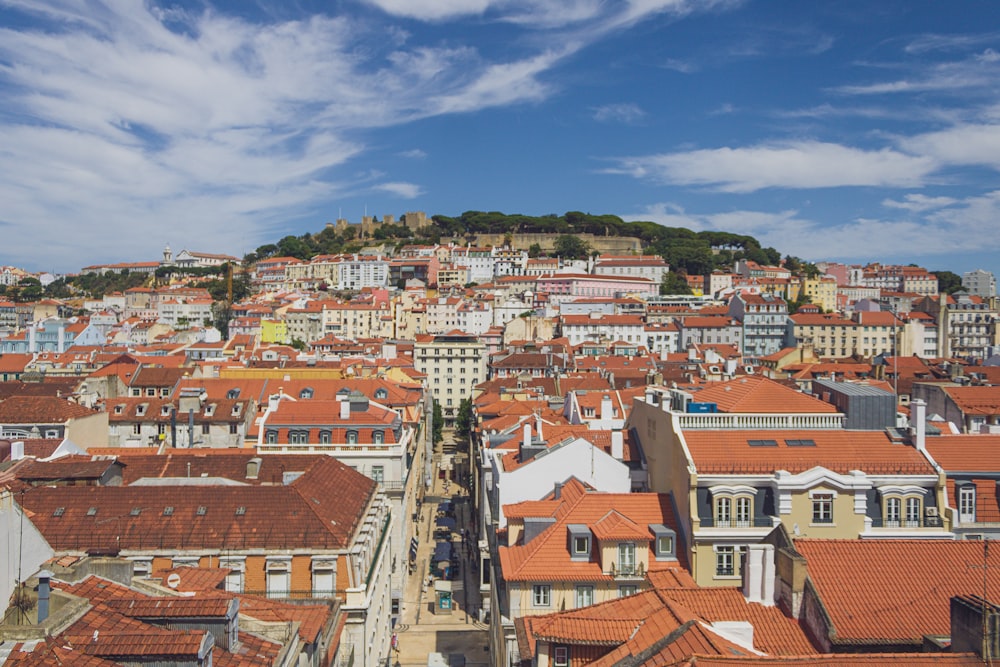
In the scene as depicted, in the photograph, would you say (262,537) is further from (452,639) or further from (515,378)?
(515,378)

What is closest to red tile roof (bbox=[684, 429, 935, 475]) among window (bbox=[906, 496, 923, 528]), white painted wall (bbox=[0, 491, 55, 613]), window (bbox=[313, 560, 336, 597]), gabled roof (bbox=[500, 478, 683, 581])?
window (bbox=[906, 496, 923, 528])

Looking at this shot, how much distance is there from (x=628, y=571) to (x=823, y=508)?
5.91 metres

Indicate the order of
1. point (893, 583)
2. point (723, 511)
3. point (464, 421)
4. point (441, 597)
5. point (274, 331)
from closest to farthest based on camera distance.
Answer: point (893, 583)
point (723, 511)
point (441, 597)
point (464, 421)
point (274, 331)

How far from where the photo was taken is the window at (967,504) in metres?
25.9

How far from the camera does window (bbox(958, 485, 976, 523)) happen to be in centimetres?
2594

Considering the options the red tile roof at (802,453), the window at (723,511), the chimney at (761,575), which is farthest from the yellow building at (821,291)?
the chimney at (761,575)

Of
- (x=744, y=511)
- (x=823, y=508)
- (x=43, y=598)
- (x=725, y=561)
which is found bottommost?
(x=725, y=561)

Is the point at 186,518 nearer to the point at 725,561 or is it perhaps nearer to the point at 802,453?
the point at 725,561

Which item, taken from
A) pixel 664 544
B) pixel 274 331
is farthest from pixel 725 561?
pixel 274 331

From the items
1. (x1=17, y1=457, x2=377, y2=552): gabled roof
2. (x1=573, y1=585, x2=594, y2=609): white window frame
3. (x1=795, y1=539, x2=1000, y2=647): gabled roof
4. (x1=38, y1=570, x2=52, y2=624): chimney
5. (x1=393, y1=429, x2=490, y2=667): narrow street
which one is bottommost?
(x1=393, y1=429, x2=490, y2=667): narrow street

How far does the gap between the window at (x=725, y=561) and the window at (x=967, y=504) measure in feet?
25.2

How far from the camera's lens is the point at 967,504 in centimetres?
2602

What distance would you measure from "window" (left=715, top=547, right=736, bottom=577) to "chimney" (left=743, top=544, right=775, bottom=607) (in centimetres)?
725

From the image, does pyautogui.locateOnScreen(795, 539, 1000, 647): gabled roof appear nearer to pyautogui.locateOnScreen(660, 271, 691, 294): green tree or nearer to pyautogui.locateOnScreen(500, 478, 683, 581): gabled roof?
pyautogui.locateOnScreen(500, 478, 683, 581): gabled roof
